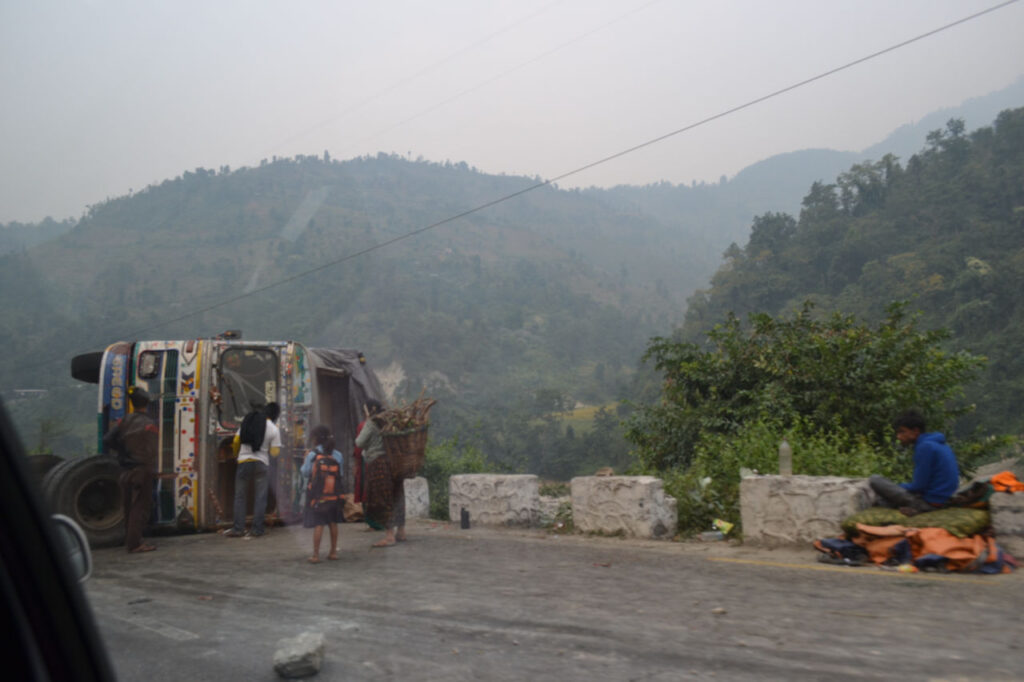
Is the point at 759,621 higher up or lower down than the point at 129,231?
lower down

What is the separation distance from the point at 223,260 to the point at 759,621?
321ft

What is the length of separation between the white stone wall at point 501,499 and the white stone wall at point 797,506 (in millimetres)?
3341

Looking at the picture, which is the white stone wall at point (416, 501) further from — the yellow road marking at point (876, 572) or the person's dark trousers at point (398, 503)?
the yellow road marking at point (876, 572)

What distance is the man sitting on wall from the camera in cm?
946

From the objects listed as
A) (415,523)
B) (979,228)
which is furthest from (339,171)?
(415,523)

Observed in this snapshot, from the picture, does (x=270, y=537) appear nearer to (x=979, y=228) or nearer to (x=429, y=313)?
(x=979, y=228)

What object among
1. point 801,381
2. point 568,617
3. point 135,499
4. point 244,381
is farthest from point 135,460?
point 801,381

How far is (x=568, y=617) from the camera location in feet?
16.9

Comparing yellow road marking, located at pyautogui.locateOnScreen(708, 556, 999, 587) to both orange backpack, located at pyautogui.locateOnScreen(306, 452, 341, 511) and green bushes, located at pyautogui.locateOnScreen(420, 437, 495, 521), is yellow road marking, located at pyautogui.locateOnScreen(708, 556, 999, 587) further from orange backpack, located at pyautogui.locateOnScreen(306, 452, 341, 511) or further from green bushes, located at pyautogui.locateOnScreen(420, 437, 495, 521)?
green bushes, located at pyautogui.locateOnScreen(420, 437, 495, 521)

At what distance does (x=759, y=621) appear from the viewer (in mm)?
4902

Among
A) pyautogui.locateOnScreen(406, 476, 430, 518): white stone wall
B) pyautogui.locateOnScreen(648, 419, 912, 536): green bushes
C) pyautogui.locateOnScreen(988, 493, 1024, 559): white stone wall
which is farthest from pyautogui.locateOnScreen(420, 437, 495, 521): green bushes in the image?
pyautogui.locateOnScreen(988, 493, 1024, 559): white stone wall

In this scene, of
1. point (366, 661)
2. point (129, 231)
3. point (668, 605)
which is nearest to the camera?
point (366, 661)

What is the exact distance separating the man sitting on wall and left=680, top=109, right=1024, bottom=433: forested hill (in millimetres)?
36567

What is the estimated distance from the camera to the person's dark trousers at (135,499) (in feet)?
28.0
